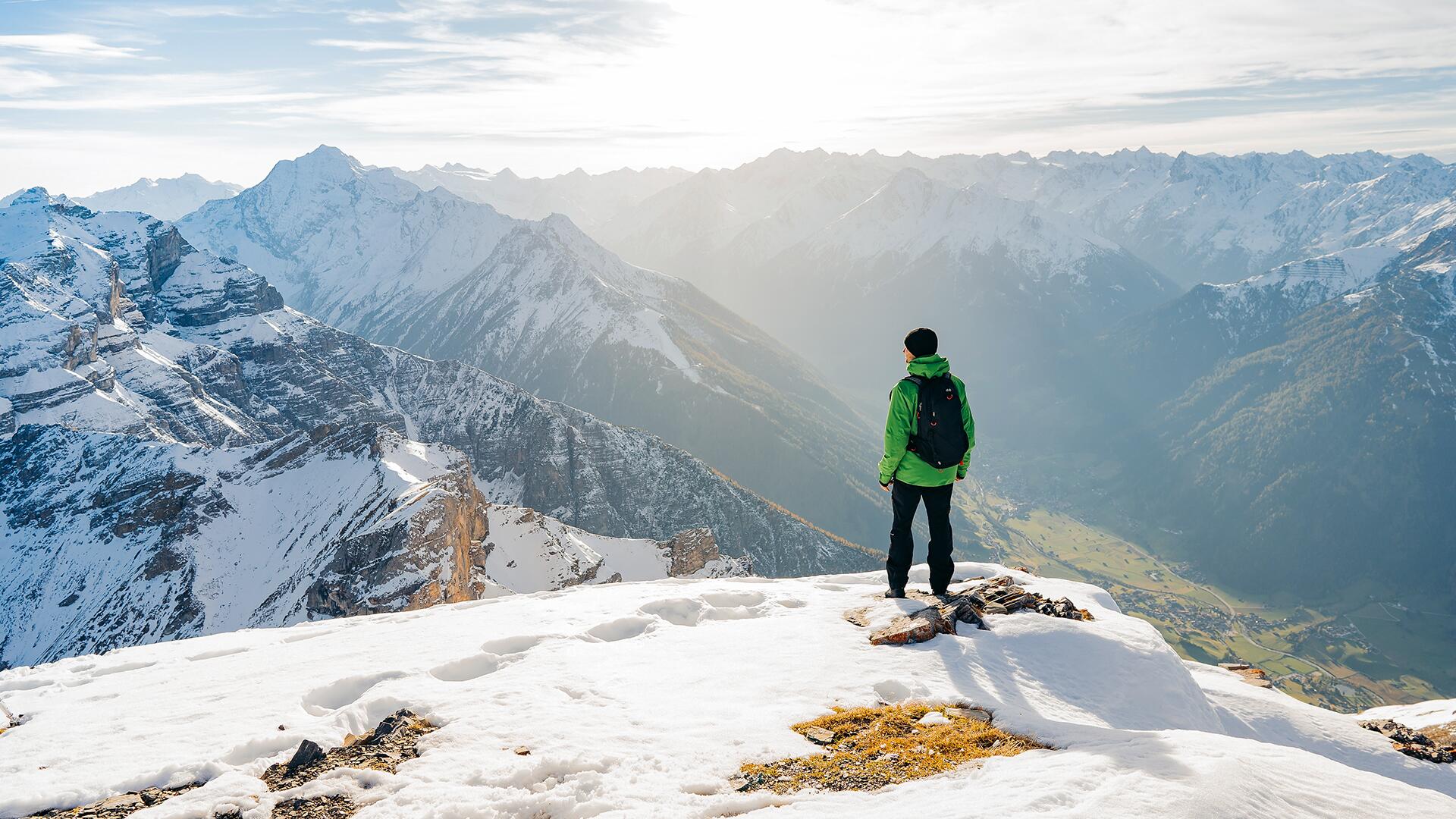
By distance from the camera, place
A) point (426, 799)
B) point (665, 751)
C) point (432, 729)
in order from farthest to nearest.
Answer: point (432, 729)
point (665, 751)
point (426, 799)

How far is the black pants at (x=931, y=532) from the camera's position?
17.3m

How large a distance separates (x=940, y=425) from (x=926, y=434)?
37cm

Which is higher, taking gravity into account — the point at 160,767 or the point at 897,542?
the point at 897,542

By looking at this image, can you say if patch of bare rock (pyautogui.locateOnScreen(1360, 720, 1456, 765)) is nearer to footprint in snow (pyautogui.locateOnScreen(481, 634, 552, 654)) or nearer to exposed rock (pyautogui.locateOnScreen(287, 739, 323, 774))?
footprint in snow (pyautogui.locateOnScreen(481, 634, 552, 654))

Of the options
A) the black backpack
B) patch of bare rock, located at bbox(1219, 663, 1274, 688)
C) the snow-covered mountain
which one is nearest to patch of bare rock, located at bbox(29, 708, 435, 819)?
the black backpack

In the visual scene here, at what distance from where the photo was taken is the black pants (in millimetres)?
17281

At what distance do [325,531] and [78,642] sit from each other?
3553 centimetres

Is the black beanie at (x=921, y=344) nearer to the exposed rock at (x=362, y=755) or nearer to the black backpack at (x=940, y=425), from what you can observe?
the black backpack at (x=940, y=425)

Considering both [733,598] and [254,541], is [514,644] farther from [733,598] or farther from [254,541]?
[254,541]

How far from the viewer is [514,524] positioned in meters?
114

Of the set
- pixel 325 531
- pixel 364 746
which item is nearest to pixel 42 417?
pixel 325 531

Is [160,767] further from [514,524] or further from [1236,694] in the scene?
[514,524]

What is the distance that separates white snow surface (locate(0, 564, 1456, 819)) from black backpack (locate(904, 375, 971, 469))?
13.6 feet

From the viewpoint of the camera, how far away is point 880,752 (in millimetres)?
10977
